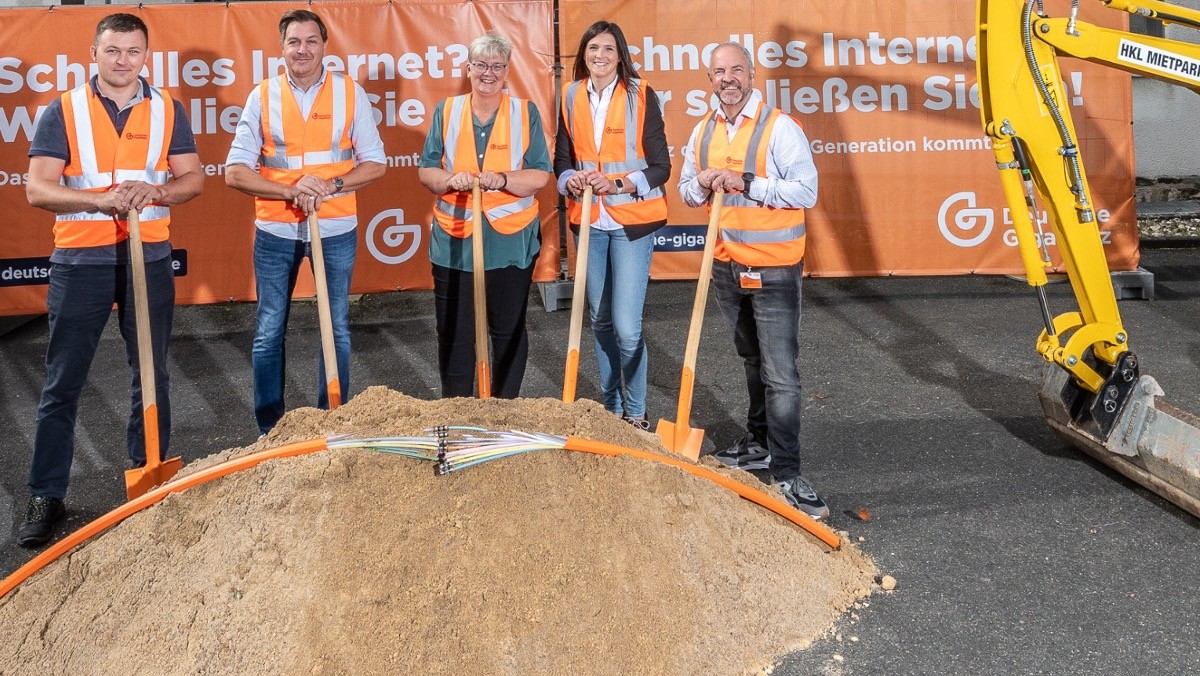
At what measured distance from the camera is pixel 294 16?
539 cm

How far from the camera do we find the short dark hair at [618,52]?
5.52 m

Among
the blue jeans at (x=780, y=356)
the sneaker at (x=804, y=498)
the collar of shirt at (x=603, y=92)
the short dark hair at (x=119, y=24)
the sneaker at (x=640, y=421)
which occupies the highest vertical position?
the short dark hair at (x=119, y=24)

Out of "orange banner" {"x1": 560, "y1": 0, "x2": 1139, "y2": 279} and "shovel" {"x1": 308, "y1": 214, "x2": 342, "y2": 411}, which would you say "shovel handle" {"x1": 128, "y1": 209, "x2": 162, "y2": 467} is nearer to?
"shovel" {"x1": 308, "y1": 214, "x2": 342, "y2": 411}

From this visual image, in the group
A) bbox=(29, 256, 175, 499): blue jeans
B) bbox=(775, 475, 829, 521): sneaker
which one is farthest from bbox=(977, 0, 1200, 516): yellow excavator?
bbox=(29, 256, 175, 499): blue jeans

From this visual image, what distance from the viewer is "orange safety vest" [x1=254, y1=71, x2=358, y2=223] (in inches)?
218

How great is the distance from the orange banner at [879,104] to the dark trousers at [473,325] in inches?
128

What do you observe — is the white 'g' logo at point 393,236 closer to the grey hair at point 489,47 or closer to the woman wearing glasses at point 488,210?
the woman wearing glasses at point 488,210

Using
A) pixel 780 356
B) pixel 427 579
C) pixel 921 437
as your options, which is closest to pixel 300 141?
pixel 780 356

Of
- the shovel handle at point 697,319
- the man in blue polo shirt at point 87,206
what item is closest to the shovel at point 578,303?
the shovel handle at point 697,319

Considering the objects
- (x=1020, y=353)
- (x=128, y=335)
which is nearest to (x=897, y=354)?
(x=1020, y=353)

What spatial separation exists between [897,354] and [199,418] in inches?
174

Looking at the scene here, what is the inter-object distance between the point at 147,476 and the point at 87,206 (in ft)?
4.02

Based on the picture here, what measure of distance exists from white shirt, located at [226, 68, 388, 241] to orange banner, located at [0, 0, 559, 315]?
2909mm

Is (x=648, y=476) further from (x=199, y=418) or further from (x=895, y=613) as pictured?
(x=199, y=418)
